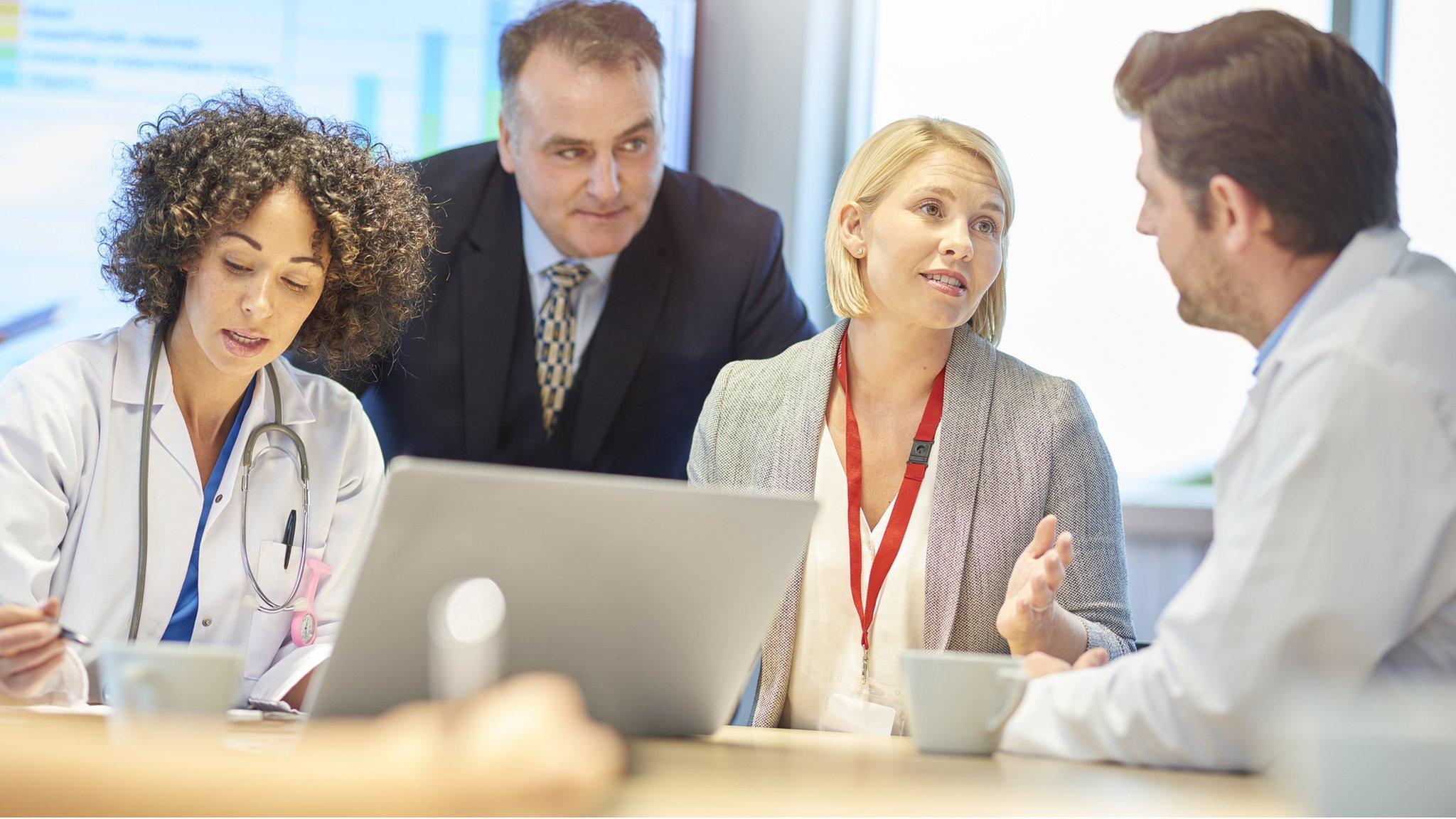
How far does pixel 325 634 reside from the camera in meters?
1.94

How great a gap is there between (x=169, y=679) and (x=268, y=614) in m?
0.89

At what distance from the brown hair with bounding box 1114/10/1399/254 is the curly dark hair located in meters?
1.48

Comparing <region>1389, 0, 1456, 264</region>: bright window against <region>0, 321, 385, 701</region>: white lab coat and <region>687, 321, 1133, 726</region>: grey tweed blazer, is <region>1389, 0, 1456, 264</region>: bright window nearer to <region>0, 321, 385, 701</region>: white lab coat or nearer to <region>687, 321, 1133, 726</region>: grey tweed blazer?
<region>687, 321, 1133, 726</region>: grey tweed blazer

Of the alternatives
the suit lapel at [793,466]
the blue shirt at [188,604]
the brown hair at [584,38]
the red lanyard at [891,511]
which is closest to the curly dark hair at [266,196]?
the blue shirt at [188,604]

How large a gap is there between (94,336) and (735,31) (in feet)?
7.99

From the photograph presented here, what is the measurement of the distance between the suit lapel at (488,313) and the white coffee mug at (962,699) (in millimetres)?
1877

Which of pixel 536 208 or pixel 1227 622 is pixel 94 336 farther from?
pixel 1227 622

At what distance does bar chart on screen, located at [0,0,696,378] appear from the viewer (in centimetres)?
362

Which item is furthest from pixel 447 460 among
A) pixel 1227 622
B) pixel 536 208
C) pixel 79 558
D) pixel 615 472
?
pixel 1227 622

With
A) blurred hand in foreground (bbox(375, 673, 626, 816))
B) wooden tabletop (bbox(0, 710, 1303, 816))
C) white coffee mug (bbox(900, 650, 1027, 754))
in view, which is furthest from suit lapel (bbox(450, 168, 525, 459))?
blurred hand in foreground (bbox(375, 673, 626, 816))

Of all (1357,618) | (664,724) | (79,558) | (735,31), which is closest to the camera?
(1357,618)

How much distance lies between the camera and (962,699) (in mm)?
1262

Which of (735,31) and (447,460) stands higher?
(735,31)

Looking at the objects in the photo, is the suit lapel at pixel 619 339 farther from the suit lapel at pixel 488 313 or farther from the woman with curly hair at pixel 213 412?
the woman with curly hair at pixel 213 412
